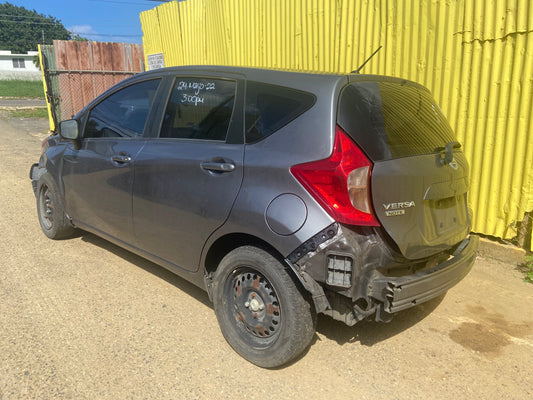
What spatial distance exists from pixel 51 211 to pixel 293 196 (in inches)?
137

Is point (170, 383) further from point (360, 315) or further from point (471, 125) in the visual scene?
point (471, 125)

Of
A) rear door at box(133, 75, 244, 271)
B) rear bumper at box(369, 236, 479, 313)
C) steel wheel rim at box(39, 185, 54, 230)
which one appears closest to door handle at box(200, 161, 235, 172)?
rear door at box(133, 75, 244, 271)

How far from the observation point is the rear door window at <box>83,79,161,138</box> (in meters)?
3.72

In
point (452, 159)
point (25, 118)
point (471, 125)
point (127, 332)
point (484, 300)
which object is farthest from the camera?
point (25, 118)

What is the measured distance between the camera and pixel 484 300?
12.6ft

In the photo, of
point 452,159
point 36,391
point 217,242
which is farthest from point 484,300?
point 36,391

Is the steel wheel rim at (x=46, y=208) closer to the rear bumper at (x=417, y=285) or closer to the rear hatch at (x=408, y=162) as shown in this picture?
the rear hatch at (x=408, y=162)

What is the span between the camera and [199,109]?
3299 mm

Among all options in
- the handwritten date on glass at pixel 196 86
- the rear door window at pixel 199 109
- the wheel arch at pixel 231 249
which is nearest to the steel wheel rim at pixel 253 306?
the wheel arch at pixel 231 249

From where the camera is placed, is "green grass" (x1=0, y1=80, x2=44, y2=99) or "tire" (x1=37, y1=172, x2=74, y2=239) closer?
"tire" (x1=37, y1=172, x2=74, y2=239)

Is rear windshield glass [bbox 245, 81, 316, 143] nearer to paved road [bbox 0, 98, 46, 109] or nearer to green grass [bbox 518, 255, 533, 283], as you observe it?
green grass [bbox 518, 255, 533, 283]

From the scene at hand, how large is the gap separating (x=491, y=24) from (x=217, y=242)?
3381 mm

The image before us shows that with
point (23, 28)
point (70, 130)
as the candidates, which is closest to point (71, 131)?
point (70, 130)

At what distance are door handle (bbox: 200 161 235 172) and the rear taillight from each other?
574 mm
